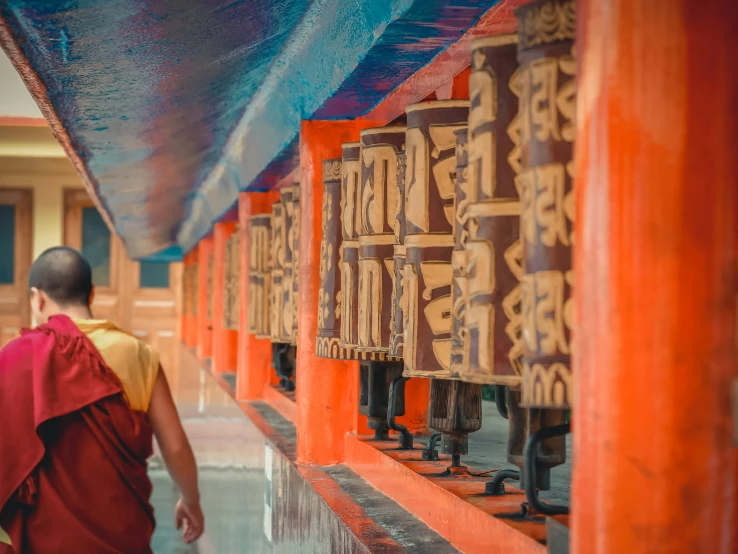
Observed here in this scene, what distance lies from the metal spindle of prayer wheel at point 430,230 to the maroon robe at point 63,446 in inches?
25.7

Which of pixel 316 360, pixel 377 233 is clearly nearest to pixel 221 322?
pixel 316 360

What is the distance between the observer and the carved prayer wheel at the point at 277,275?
4652 mm

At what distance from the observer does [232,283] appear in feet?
24.4

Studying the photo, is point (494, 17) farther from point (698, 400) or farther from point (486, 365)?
point (698, 400)

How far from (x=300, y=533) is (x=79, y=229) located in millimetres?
12156

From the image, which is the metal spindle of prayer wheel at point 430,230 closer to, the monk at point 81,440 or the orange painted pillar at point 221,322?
the monk at point 81,440

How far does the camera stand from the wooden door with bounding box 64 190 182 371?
14828 millimetres

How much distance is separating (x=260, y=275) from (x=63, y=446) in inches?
132

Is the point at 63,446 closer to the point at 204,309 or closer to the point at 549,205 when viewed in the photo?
the point at 549,205

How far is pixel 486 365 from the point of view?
5.88ft

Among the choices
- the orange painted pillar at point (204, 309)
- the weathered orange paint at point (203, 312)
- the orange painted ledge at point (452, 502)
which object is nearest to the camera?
the orange painted ledge at point (452, 502)

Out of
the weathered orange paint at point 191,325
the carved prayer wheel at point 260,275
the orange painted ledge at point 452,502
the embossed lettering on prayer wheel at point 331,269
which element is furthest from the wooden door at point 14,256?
the orange painted ledge at point 452,502

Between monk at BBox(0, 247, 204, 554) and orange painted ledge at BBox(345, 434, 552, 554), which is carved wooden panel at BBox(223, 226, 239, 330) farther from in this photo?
monk at BBox(0, 247, 204, 554)

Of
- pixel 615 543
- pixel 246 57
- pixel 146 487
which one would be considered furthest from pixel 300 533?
pixel 615 543
